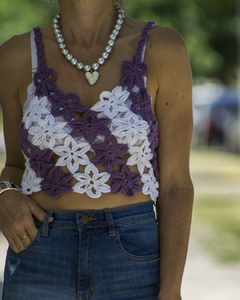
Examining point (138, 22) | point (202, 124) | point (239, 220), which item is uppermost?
point (138, 22)

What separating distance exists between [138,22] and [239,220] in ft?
32.7

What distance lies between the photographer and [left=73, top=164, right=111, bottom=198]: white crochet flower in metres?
2.60

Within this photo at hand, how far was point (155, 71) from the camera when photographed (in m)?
2.69

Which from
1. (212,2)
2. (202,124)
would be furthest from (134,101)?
(212,2)

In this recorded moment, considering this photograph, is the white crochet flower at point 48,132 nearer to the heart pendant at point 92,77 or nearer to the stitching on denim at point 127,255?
the heart pendant at point 92,77

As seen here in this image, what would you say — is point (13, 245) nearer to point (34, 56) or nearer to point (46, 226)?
point (46, 226)

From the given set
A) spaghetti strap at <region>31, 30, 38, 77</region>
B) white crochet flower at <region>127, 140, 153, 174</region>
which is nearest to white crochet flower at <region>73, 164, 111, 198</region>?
white crochet flower at <region>127, 140, 153, 174</region>

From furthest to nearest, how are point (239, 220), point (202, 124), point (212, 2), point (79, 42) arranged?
1. point (212, 2)
2. point (202, 124)
3. point (239, 220)
4. point (79, 42)

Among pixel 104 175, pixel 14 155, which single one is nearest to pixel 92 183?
pixel 104 175

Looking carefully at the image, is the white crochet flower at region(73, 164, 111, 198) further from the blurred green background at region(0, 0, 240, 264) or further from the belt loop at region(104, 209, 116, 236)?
the blurred green background at region(0, 0, 240, 264)

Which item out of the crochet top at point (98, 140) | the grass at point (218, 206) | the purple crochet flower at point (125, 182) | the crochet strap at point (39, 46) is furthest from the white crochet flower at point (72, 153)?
the grass at point (218, 206)

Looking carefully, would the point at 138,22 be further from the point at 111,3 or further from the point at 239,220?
the point at 239,220

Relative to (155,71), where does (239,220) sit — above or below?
below

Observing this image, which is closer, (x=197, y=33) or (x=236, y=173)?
(x=236, y=173)
